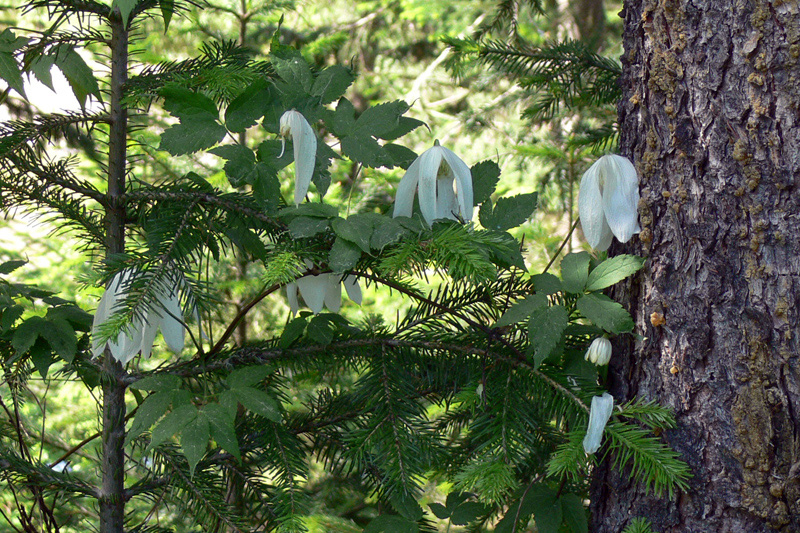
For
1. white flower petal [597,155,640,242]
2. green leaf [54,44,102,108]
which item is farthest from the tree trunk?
green leaf [54,44,102,108]

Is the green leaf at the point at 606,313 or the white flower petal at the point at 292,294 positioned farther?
the white flower petal at the point at 292,294

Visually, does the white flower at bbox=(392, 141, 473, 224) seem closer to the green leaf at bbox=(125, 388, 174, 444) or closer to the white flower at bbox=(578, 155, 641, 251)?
the white flower at bbox=(578, 155, 641, 251)

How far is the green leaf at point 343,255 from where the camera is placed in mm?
758

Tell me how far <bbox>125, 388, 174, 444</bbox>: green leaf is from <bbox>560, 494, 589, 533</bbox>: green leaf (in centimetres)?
63

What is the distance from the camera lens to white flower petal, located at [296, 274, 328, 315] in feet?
3.19

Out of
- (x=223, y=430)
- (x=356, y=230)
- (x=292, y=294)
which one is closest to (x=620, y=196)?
(x=356, y=230)

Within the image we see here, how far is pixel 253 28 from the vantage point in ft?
15.4

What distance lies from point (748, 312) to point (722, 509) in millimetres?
276

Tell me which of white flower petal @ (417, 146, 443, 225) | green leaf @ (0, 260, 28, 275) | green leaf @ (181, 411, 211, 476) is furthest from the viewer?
green leaf @ (0, 260, 28, 275)

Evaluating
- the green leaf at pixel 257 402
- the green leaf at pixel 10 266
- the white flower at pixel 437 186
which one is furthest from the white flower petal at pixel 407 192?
the green leaf at pixel 10 266

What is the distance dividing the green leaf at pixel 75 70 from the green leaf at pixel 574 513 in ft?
3.26

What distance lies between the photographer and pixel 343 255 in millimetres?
771

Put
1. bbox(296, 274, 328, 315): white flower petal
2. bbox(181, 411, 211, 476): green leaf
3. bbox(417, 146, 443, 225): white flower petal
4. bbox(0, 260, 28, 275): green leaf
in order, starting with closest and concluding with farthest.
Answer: bbox(181, 411, 211, 476): green leaf
bbox(417, 146, 443, 225): white flower petal
bbox(296, 274, 328, 315): white flower petal
bbox(0, 260, 28, 275): green leaf

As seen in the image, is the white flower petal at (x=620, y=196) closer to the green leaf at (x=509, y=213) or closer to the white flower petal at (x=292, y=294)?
the green leaf at (x=509, y=213)
